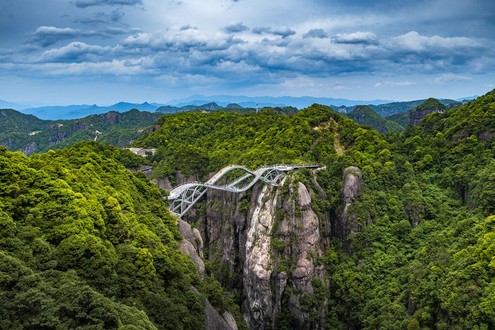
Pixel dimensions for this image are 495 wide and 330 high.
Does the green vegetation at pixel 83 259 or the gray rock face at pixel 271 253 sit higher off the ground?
the green vegetation at pixel 83 259

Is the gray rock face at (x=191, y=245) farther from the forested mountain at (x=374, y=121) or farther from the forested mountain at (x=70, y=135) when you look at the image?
the forested mountain at (x=374, y=121)

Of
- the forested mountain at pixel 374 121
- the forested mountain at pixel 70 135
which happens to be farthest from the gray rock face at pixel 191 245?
the forested mountain at pixel 374 121

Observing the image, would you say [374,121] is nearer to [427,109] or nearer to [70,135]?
[427,109]

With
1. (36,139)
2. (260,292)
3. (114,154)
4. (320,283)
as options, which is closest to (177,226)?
(260,292)

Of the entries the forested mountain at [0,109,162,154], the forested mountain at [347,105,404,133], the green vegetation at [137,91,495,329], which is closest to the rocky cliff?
the green vegetation at [137,91,495,329]

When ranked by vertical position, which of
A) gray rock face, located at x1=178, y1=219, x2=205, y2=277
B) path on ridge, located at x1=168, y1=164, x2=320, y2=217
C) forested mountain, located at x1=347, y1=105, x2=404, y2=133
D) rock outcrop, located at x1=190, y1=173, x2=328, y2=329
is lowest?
rock outcrop, located at x1=190, y1=173, x2=328, y2=329

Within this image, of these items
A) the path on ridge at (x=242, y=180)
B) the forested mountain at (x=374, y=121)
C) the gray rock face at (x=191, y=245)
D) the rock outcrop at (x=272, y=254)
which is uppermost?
the forested mountain at (x=374, y=121)

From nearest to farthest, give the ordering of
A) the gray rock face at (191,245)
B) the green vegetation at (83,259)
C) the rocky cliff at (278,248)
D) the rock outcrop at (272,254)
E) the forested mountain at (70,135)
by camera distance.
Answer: the green vegetation at (83,259), the gray rock face at (191,245), the rocky cliff at (278,248), the rock outcrop at (272,254), the forested mountain at (70,135)

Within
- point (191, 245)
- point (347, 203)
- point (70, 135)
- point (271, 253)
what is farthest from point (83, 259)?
point (70, 135)

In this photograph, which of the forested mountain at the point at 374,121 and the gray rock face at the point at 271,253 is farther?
the forested mountain at the point at 374,121

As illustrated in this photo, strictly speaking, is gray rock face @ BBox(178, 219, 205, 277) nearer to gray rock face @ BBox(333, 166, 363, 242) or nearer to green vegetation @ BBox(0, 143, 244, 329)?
green vegetation @ BBox(0, 143, 244, 329)
